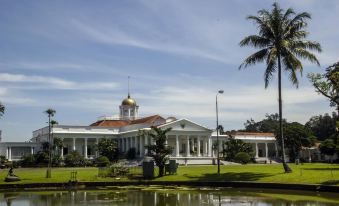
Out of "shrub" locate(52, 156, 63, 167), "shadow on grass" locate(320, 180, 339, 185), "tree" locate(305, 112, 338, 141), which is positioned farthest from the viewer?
"tree" locate(305, 112, 338, 141)

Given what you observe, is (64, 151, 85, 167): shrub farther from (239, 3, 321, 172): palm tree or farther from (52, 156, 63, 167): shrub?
(239, 3, 321, 172): palm tree

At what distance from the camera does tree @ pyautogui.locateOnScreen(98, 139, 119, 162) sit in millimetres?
88812

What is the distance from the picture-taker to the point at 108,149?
88750mm

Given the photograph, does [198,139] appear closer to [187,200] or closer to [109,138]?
[109,138]

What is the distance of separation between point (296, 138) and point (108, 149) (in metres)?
34.8

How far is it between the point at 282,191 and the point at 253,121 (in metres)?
135

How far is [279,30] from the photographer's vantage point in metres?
45.2

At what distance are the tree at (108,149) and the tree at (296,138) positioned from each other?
31.6 m

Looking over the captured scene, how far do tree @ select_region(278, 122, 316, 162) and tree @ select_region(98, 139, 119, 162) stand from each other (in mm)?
31573

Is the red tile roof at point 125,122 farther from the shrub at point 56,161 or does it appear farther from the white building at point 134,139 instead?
the shrub at point 56,161

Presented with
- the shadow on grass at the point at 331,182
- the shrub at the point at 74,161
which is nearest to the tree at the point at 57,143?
the shrub at the point at 74,161

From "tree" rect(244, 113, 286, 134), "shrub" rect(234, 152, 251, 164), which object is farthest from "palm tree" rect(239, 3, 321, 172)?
"tree" rect(244, 113, 286, 134)

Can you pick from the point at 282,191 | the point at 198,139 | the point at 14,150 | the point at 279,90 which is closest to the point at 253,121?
the point at 198,139

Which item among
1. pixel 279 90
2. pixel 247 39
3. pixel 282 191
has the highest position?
pixel 247 39
